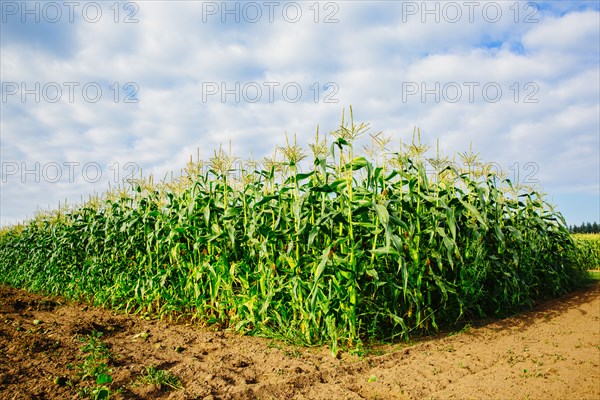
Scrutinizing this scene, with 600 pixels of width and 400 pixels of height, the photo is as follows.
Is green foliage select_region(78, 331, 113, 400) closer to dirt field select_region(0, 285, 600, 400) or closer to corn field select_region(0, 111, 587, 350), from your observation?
dirt field select_region(0, 285, 600, 400)

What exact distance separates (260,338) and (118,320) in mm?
2386

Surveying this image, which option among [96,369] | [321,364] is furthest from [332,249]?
[96,369]

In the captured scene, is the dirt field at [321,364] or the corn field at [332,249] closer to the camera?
the dirt field at [321,364]

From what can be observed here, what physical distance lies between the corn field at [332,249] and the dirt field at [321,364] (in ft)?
0.98

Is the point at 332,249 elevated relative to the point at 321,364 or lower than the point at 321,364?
elevated

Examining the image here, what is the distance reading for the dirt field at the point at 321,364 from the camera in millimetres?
2617

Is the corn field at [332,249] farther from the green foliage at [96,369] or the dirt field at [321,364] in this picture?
the green foliage at [96,369]

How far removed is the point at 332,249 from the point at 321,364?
95 centimetres

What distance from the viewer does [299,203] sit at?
11.6 ft

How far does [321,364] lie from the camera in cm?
311

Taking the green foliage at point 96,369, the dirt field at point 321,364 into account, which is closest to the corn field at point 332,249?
the dirt field at point 321,364

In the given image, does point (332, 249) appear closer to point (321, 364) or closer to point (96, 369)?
point (321, 364)

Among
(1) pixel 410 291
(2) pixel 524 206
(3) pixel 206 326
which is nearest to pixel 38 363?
(3) pixel 206 326

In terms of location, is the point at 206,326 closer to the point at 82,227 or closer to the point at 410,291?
the point at 410,291
